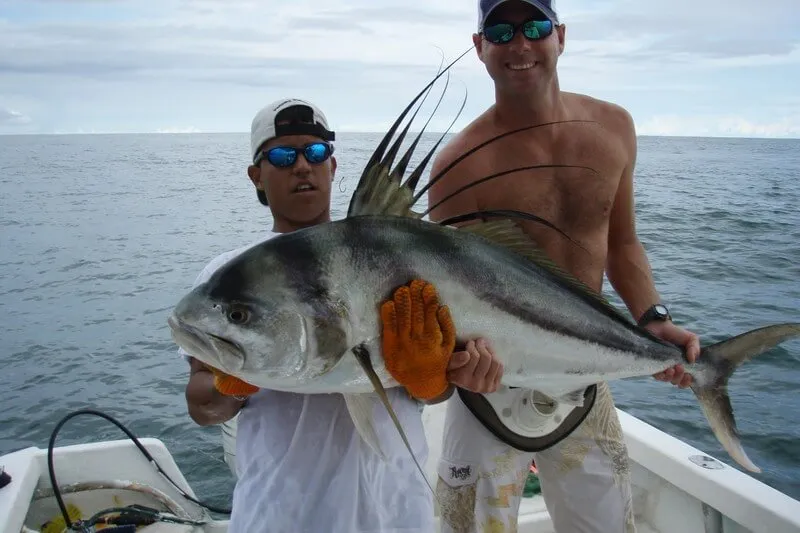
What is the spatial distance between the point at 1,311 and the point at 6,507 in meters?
9.83

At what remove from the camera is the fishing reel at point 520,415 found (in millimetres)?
2680

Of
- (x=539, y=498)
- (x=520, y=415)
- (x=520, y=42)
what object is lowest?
(x=539, y=498)

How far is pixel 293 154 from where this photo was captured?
217cm

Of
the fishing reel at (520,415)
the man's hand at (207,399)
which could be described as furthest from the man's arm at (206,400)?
the fishing reel at (520,415)

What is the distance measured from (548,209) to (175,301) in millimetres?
9961

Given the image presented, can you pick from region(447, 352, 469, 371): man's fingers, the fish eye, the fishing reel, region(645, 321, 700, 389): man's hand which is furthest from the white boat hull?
the fish eye

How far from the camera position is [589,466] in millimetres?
2795

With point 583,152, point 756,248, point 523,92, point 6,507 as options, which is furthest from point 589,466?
point 756,248

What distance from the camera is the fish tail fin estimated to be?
239 centimetres

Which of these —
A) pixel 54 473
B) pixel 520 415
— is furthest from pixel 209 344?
pixel 54 473

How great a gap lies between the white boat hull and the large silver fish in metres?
1.19

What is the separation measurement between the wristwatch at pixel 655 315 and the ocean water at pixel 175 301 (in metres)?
1.44

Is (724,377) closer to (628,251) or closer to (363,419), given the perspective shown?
(628,251)

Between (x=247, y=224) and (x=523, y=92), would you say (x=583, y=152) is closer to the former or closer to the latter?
(x=523, y=92)
